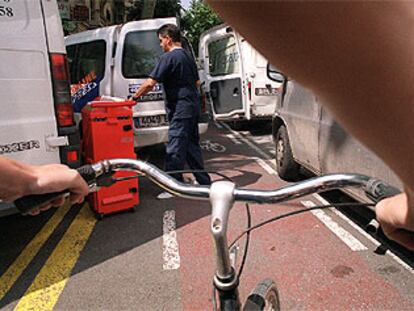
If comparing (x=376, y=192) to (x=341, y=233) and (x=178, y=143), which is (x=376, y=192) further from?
(x=178, y=143)

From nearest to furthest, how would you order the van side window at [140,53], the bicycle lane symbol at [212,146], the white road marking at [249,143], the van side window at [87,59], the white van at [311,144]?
the white van at [311,144] < the van side window at [140,53] < the van side window at [87,59] < the white road marking at [249,143] < the bicycle lane symbol at [212,146]

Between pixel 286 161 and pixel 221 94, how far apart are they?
3963 mm

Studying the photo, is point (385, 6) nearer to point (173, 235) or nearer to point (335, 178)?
point (335, 178)

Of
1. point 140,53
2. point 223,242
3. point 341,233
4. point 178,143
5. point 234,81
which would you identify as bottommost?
point 341,233

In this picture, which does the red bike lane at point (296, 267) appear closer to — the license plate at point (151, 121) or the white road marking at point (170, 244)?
the white road marking at point (170, 244)

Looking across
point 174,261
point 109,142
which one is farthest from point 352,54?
point 109,142

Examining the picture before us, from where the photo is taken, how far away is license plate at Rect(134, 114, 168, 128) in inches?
209

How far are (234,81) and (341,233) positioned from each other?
515 centimetres

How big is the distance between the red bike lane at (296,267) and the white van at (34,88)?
1.37 m

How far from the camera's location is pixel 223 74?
8.76m

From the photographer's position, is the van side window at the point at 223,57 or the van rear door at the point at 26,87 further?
the van side window at the point at 223,57

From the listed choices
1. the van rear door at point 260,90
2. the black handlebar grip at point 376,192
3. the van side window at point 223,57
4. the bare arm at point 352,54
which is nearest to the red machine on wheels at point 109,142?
the black handlebar grip at point 376,192

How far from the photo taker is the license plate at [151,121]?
530 cm

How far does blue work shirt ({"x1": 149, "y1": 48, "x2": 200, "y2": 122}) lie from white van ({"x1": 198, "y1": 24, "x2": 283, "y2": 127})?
2.94 meters
